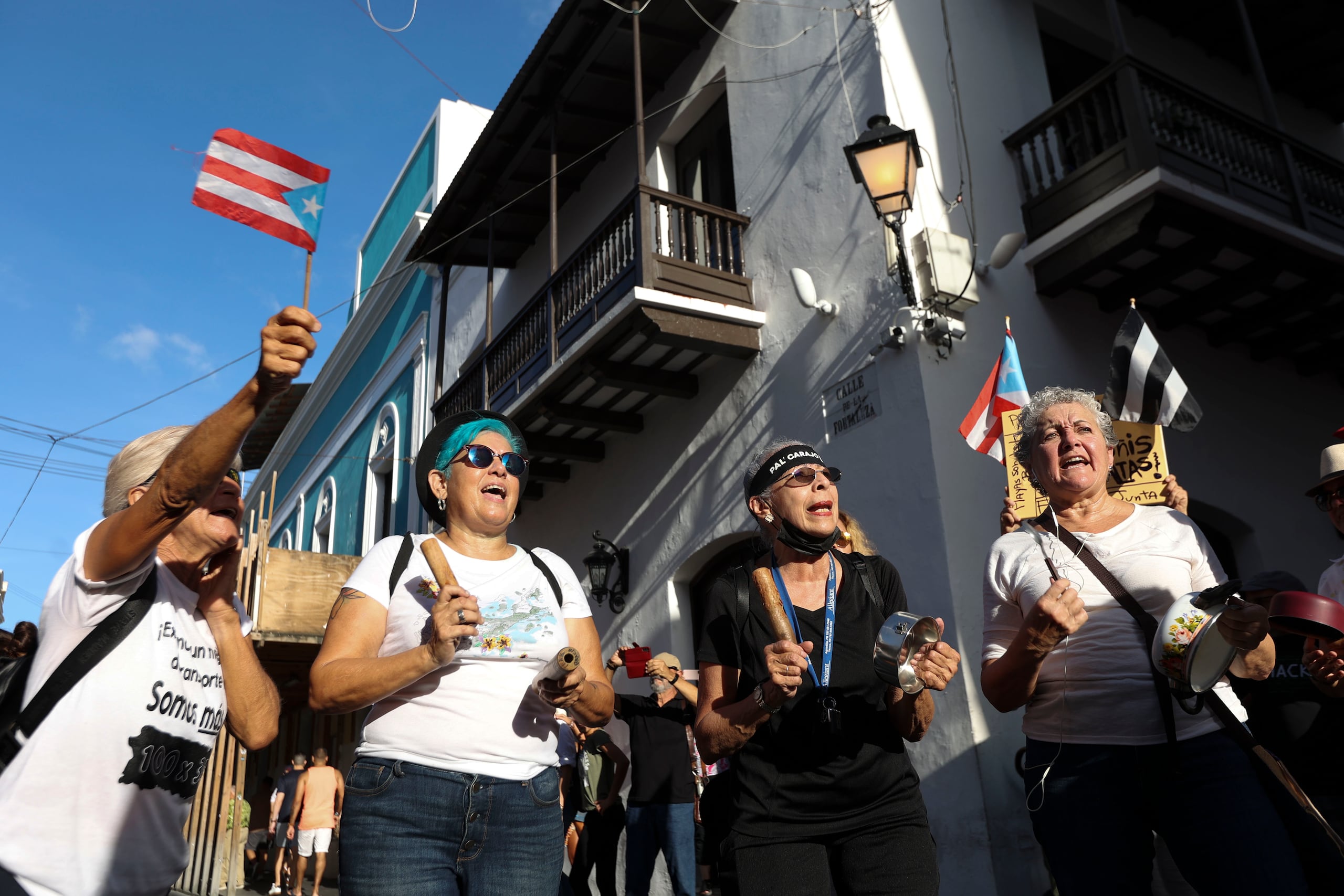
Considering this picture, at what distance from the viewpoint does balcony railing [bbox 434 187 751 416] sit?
882cm

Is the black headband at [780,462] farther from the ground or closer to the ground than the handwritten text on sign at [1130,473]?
closer to the ground

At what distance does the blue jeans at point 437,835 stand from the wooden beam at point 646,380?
7.07 m

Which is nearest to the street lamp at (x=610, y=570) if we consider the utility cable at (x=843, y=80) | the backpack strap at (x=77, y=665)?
the utility cable at (x=843, y=80)

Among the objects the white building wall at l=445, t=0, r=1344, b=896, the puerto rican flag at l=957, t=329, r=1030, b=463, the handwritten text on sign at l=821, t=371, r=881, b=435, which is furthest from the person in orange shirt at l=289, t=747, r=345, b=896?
the puerto rican flag at l=957, t=329, r=1030, b=463

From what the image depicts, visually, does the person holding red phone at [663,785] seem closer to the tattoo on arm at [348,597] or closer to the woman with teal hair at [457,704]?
the woman with teal hair at [457,704]

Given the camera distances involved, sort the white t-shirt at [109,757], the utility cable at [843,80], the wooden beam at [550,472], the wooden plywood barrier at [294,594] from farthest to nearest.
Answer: the wooden beam at [550,472]
the wooden plywood barrier at [294,594]
the utility cable at [843,80]
the white t-shirt at [109,757]

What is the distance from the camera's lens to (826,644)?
2.79 meters

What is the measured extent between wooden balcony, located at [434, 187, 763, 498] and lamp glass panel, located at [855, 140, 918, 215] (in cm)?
220

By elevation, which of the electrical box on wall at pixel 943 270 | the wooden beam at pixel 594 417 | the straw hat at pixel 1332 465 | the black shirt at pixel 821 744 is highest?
the wooden beam at pixel 594 417

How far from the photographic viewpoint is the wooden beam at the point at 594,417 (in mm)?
10156

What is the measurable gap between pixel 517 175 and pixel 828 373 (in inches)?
254

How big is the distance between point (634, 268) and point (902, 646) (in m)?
6.75

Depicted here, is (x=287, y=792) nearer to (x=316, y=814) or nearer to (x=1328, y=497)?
(x=316, y=814)

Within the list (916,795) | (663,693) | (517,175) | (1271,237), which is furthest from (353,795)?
(517,175)
